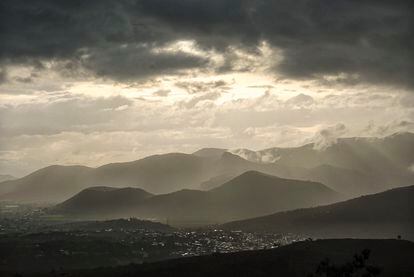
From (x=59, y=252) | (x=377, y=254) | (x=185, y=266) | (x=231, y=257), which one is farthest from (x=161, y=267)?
(x=59, y=252)

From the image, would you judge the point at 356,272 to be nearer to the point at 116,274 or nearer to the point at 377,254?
the point at 377,254

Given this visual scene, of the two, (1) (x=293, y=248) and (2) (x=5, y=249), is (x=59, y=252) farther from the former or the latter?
(1) (x=293, y=248)

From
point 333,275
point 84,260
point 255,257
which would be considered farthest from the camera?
point 84,260

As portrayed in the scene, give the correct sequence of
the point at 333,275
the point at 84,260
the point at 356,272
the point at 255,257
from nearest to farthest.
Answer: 1. the point at 333,275
2. the point at 356,272
3. the point at 255,257
4. the point at 84,260

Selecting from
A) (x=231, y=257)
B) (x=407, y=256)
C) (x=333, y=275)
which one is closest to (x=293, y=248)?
(x=231, y=257)

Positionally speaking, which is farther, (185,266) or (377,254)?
(377,254)

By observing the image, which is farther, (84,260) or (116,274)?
(84,260)
